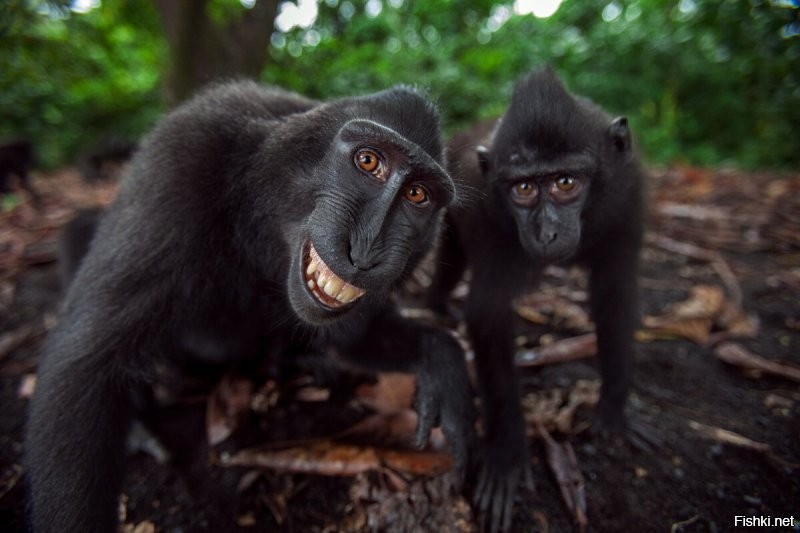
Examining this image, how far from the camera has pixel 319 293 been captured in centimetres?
197

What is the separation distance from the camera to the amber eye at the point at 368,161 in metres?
1.96

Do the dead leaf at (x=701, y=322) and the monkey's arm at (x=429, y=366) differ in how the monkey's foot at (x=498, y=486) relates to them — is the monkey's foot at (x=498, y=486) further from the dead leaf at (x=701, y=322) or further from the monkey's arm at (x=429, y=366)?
the dead leaf at (x=701, y=322)

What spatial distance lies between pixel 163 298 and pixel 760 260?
5101 millimetres

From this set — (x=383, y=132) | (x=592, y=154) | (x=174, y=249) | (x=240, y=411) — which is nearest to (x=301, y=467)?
(x=240, y=411)

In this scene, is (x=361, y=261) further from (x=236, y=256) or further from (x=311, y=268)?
(x=236, y=256)

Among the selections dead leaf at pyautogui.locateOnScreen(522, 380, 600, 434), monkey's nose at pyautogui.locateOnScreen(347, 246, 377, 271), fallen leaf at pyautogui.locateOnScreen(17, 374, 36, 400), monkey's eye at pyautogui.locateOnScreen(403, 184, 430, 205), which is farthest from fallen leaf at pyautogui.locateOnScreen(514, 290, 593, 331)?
fallen leaf at pyautogui.locateOnScreen(17, 374, 36, 400)

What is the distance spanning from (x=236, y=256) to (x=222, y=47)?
3.30 metres

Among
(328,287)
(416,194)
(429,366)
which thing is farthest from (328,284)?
(429,366)

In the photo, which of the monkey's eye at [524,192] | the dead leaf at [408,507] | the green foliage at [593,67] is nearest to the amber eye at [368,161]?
the monkey's eye at [524,192]

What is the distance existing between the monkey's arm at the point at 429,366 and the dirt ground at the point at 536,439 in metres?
0.17

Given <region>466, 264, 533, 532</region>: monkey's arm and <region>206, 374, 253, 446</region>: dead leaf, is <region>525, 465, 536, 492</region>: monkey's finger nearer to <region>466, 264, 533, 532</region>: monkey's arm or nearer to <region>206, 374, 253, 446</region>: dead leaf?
<region>466, 264, 533, 532</region>: monkey's arm

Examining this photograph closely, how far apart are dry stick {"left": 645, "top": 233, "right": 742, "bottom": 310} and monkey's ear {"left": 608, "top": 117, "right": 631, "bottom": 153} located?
181 cm

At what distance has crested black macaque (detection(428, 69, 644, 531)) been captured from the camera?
2590mm

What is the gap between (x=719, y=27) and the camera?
4.11m
